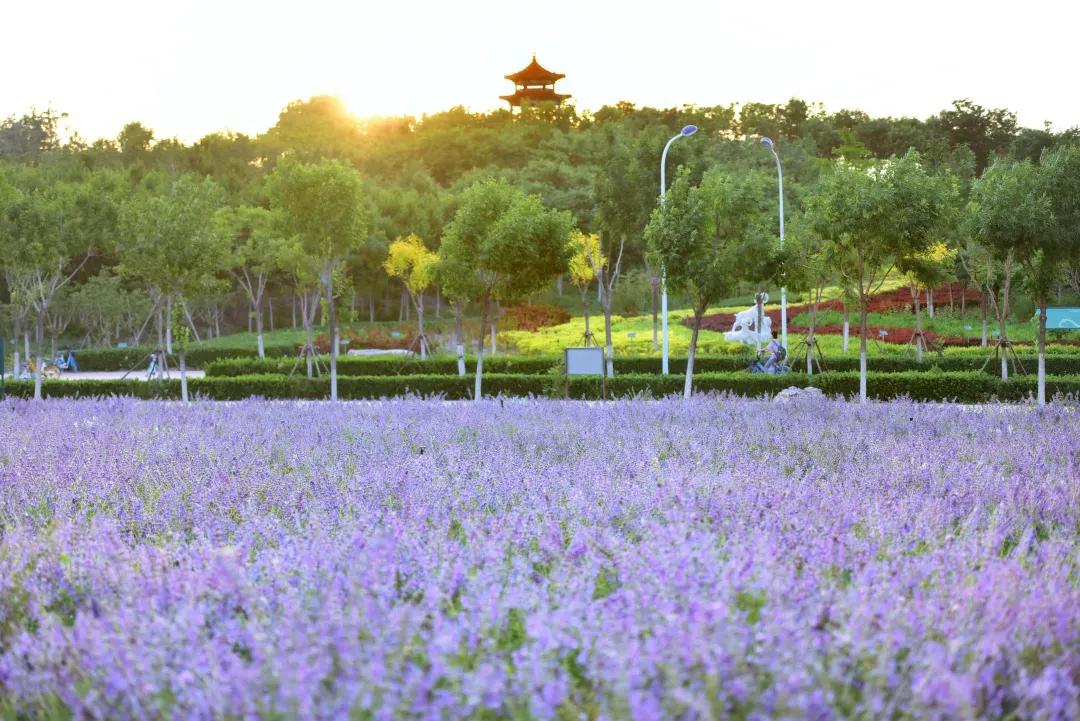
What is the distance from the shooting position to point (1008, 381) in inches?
779

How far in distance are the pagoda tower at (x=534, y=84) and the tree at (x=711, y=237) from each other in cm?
6755

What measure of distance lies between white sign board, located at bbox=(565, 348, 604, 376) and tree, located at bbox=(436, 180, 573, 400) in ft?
10.7

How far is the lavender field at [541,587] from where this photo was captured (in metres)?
2.29

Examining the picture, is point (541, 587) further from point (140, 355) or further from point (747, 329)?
point (140, 355)

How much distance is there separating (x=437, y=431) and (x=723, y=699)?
5255mm

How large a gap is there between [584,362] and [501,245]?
410 centimetres

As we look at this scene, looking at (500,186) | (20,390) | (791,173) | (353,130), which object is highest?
(353,130)

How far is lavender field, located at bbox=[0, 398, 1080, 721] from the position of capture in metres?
2.29

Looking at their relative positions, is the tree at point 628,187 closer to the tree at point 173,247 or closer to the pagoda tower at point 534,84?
the tree at point 173,247

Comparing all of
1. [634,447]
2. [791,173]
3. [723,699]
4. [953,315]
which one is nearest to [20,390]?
[634,447]

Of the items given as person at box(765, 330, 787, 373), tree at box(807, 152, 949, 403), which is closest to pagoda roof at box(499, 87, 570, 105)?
person at box(765, 330, 787, 373)

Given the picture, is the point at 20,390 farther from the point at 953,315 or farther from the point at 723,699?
the point at 953,315

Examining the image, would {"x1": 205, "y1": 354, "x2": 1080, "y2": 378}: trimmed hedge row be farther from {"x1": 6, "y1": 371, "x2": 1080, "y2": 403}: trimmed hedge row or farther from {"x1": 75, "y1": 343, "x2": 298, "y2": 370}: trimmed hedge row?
{"x1": 75, "y1": 343, "x2": 298, "y2": 370}: trimmed hedge row

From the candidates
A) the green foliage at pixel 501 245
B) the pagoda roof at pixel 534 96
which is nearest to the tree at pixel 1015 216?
the green foliage at pixel 501 245
